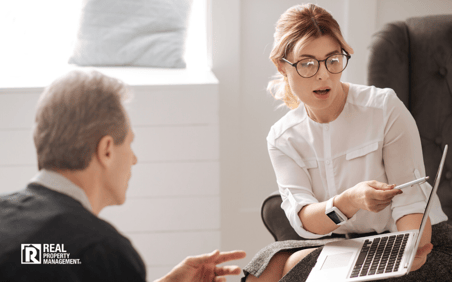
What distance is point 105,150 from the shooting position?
73 cm

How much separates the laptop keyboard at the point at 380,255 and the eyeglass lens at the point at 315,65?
0.47 m

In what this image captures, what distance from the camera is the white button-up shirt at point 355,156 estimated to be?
129 centimetres

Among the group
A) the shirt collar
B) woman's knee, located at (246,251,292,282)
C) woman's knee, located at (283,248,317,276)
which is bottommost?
woman's knee, located at (246,251,292,282)

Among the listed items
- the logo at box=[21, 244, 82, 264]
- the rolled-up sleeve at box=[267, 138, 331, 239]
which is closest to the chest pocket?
the rolled-up sleeve at box=[267, 138, 331, 239]

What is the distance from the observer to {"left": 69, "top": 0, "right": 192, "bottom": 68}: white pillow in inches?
84.7

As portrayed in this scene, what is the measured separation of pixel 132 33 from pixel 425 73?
1.27m

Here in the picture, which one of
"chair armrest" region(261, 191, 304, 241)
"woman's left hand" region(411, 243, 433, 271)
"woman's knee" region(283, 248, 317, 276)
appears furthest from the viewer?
"chair armrest" region(261, 191, 304, 241)


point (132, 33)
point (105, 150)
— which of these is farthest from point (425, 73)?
point (105, 150)

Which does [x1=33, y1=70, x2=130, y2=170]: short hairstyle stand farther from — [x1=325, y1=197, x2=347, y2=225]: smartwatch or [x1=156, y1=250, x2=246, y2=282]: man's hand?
[x1=325, y1=197, x2=347, y2=225]: smartwatch

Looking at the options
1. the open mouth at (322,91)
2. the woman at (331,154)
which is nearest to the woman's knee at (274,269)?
the woman at (331,154)

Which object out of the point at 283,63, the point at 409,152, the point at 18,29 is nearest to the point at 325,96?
the point at 283,63

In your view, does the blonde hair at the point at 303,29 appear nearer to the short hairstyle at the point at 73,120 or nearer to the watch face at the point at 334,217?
the watch face at the point at 334,217

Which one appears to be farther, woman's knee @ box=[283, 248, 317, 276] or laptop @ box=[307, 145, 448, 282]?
woman's knee @ box=[283, 248, 317, 276]

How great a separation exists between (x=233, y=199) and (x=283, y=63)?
1.13 meters
